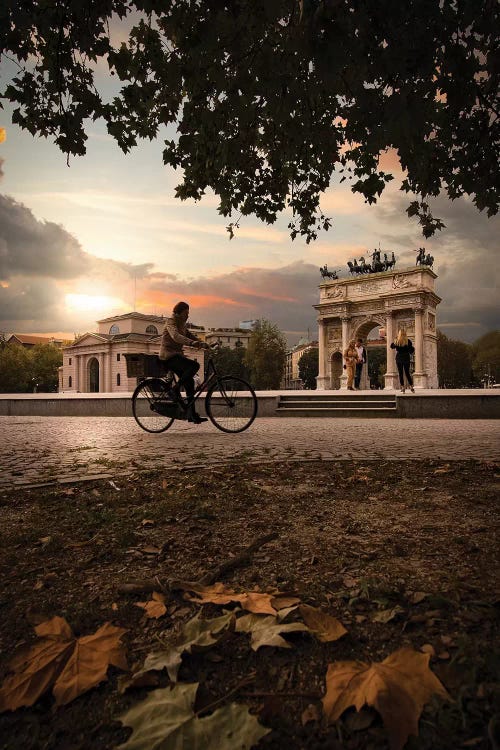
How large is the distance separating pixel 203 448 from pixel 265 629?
16.5 feet

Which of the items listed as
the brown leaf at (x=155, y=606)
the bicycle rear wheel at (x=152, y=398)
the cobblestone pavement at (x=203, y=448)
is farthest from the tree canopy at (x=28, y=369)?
the brown leaf at (x=155, y=606)

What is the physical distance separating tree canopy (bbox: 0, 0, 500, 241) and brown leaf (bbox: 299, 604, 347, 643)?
278cm

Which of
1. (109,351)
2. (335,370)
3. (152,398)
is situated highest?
(109,351)

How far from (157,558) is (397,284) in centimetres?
5334

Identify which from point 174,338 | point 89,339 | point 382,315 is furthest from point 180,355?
point 89,339

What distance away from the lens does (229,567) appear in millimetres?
2139

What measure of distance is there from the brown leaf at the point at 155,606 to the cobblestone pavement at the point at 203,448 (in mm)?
2840

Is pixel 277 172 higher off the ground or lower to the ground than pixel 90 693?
higher

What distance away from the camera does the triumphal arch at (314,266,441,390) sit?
49.6 meters

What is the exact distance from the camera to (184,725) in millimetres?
1095

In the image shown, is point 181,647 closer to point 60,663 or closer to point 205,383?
point 60,663

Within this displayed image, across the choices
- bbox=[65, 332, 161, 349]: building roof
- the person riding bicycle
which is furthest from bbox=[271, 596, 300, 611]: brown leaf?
bbox=[65, 332, 161, 349]: building roof

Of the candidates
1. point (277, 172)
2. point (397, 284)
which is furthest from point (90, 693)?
point (397, 284)

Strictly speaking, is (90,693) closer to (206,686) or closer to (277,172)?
(206,686)
